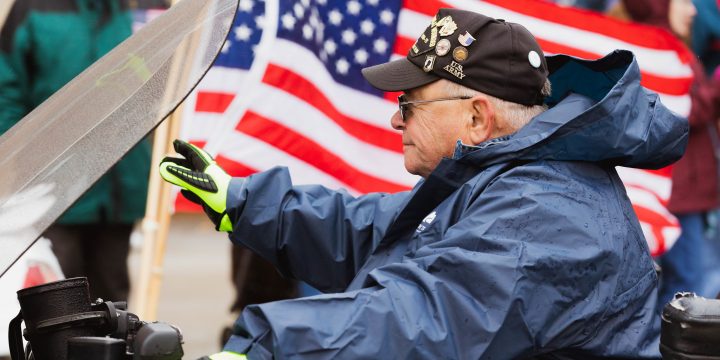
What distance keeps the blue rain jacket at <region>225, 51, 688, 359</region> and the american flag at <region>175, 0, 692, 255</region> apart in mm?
1795

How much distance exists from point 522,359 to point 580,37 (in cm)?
325

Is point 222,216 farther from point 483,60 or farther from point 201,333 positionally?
point 201,333

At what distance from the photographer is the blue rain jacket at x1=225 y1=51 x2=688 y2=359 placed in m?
2.34

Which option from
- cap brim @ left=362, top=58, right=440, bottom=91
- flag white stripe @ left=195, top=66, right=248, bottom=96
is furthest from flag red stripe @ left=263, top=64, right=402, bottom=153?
cap brim @ left=362, top=58, right=440, bottom=91

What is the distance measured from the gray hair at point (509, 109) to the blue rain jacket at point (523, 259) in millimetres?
198

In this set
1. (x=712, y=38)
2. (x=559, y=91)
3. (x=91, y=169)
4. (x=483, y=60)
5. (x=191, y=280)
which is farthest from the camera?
Result: (x=191, y=280)

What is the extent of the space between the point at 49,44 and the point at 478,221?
268 cm

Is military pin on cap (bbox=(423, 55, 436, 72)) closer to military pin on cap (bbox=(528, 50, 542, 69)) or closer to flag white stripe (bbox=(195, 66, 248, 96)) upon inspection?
military pin on cap (bbox=(528, 50, 542, 69))

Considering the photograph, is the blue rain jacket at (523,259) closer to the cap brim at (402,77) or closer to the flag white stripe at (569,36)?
the cap brim at (402,77)

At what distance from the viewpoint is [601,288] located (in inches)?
103

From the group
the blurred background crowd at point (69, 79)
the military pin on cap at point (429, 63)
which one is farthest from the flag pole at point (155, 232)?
the military pin on cap at point (429, 63)

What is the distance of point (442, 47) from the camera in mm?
3105

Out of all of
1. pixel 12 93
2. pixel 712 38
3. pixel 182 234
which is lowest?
pixel 182 234

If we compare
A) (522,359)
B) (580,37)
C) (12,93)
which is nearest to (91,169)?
(522,359)
